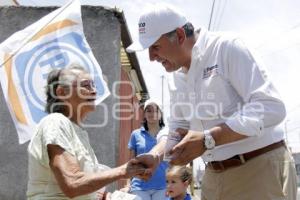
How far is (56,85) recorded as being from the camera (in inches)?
125

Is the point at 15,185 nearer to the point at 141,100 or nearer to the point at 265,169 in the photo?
the point at 265,169

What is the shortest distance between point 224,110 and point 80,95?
102cm

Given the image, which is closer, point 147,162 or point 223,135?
point 223,135

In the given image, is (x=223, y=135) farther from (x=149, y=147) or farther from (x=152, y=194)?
(x=149, y=147)

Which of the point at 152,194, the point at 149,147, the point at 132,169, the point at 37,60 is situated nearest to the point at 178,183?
the point at 152,194

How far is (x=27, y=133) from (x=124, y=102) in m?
3.88

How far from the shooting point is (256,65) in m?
2.37

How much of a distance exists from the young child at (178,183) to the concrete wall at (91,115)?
87 cm

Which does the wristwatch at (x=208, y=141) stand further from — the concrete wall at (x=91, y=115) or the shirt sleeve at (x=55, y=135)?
the concrete wall at (x=91, y=115)

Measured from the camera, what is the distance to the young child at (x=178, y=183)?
4.74 meters

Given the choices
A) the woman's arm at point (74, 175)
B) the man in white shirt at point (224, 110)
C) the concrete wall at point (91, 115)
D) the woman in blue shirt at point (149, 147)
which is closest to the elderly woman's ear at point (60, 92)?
the woman's arm at point (74, 175)

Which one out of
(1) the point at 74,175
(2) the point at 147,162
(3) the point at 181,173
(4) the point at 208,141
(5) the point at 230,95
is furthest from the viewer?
(3) the point at 181,173

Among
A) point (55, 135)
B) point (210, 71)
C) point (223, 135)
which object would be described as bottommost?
point (55, 135)

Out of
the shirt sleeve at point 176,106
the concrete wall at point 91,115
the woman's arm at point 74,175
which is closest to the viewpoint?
the woman's arm at point 74,175
